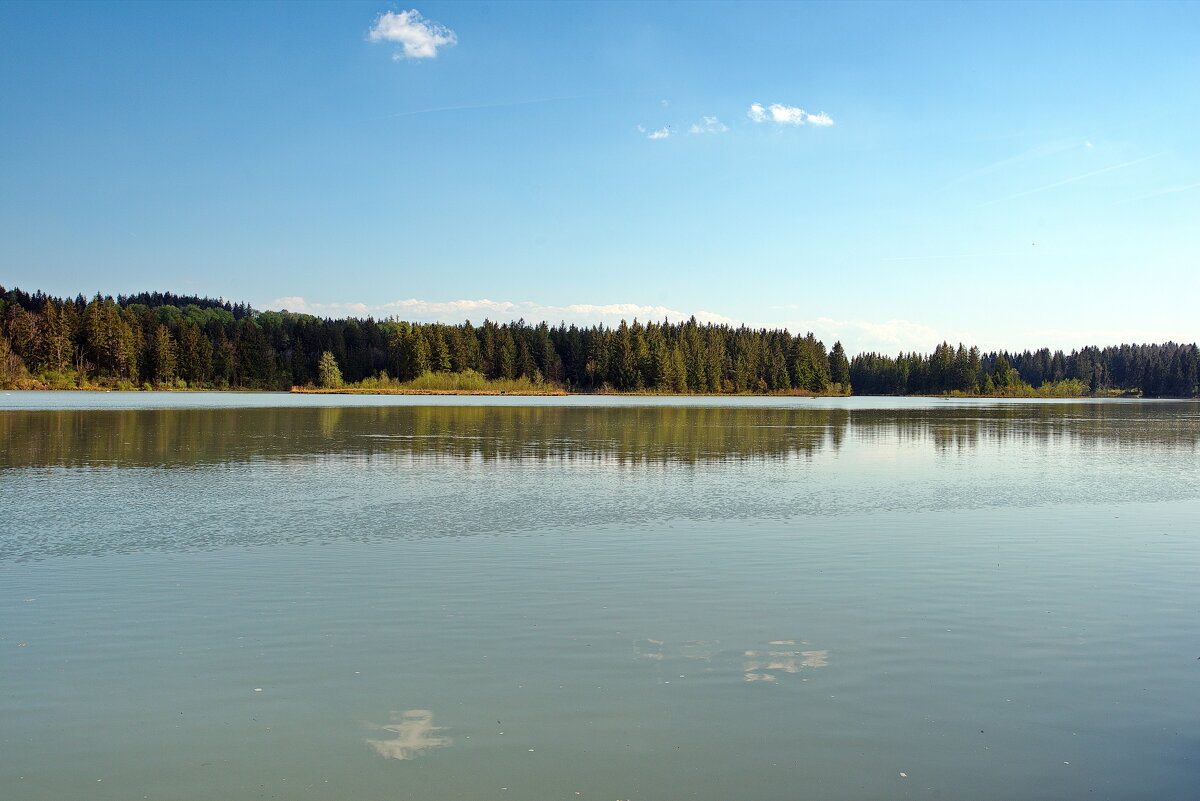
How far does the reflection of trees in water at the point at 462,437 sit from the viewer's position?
28859 mm

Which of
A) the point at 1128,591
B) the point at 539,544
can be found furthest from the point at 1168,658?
the point at 539,544

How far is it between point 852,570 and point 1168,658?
14.1 feet

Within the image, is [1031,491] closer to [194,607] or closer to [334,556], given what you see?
[334,556]

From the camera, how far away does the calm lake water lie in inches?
237

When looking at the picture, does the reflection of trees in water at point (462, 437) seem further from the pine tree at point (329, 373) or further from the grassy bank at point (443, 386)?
the pine tree at point (329, 373)

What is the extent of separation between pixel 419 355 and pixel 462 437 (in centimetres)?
10324

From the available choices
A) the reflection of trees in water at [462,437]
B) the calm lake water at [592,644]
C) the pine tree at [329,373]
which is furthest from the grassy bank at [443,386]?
the calm lake water at [592,644]

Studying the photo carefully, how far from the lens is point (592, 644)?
8633mm

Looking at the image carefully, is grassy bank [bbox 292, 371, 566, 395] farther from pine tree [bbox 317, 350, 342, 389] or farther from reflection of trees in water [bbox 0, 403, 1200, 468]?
reflection of trees in water [bbox 0, 403, 1200, 468]

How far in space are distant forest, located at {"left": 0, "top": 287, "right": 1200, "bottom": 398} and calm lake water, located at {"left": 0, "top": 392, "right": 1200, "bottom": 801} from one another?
120339 mm

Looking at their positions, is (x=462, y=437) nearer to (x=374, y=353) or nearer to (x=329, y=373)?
(x=329, y=373)

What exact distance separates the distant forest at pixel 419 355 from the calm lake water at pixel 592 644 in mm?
120339

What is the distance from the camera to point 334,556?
12.9m

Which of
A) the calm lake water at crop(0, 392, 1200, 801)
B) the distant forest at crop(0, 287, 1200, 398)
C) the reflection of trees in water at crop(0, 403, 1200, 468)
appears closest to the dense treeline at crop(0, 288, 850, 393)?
the distant forest at crop(0, 287, 1200, 398)
